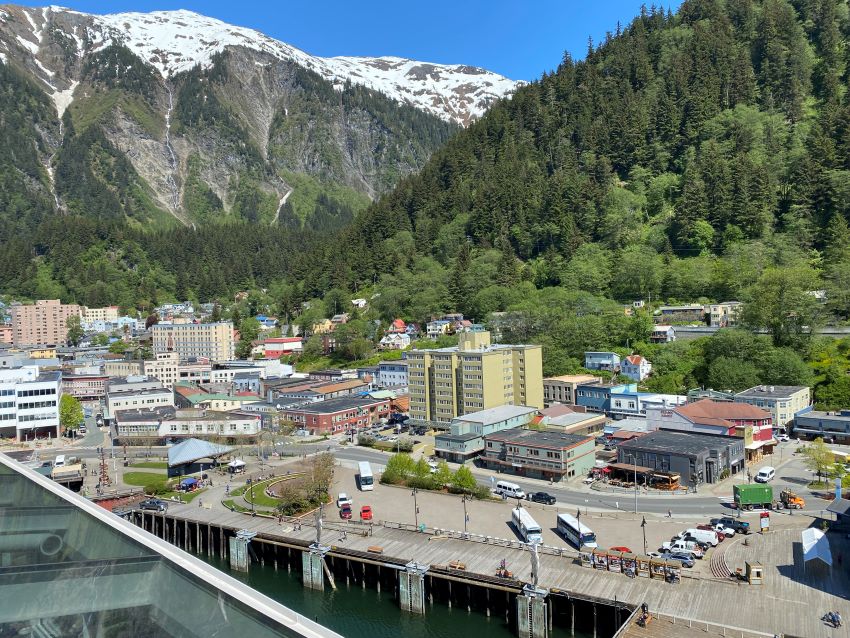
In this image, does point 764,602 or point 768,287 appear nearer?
point 764,602

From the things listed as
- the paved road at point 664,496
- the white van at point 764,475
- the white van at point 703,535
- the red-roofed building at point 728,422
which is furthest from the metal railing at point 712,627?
the red-roofed building at point 728,422

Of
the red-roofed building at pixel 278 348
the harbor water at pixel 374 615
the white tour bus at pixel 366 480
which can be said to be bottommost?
the harbor water at pixel 374 615

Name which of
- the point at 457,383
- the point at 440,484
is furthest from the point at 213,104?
the point at 440,484

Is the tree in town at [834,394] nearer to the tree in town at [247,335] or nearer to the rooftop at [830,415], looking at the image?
the rooftop at [830,415]

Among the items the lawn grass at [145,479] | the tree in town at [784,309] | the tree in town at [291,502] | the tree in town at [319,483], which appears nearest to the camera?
the tree in town at [291,502]

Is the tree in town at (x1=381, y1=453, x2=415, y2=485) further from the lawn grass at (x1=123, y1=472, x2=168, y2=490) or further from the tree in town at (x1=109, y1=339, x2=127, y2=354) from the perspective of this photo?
the tree in town at (x1=109, y1=339, x2=127, y2=354)

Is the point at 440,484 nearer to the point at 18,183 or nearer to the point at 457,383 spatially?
the point at 457,383
